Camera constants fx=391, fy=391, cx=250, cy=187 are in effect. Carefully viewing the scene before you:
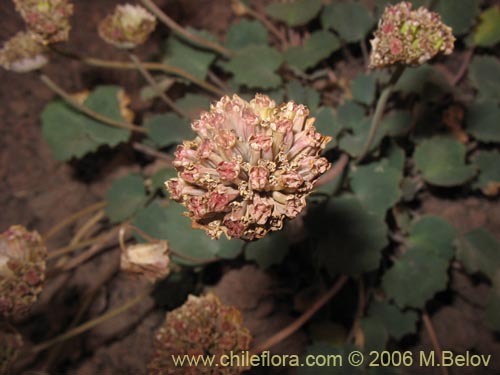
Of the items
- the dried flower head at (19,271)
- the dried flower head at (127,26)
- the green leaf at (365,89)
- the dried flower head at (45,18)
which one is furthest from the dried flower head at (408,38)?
the dried flower head at (19,271)

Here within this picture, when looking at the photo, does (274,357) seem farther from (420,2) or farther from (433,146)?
(420,2)

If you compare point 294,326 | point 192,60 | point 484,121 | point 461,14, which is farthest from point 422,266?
point 192,60

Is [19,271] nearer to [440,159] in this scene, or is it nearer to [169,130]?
[169,130]

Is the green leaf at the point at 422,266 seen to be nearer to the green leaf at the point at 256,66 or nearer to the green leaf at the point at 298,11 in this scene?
the green leaf at the point at 256,66

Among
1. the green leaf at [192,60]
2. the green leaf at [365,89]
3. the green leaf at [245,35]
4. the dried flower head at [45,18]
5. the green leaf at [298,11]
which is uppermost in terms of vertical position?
the green leaf at [298,11]

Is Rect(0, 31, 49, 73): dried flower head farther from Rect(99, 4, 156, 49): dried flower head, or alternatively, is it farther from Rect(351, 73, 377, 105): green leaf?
Rect(351, 73, 377, 105): green leaf

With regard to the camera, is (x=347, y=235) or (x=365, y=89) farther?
(x=365, y=89)

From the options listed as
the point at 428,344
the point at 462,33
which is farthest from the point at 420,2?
the point at 428,344
